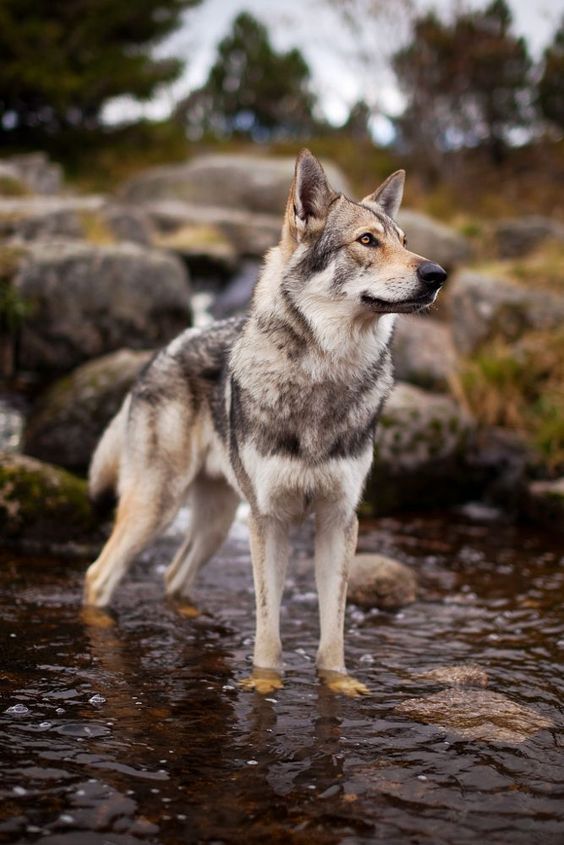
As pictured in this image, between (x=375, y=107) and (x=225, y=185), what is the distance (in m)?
6.58

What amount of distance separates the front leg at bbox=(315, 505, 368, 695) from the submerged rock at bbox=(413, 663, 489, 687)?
0.40m

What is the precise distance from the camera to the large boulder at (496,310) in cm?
1130

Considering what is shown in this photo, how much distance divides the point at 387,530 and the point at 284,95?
105 feet

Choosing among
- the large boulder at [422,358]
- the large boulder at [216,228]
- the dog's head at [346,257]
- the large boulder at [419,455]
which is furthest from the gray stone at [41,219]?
the dog's head at [346,257]

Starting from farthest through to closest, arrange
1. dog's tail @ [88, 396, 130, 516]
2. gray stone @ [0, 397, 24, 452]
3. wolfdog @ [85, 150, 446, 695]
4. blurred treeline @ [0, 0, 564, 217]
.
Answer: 1. blurred treeline @ [0, 0, 564, 217]
2. gray stone @ [0, 397, 24, 452]
3. dog's tail @ [88, 396, 130, 516]
4. wolfdog @ [85, 150, 446, 695]

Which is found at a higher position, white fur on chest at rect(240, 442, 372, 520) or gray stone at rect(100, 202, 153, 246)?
gray stone at rect(100, 202, 153, 246)

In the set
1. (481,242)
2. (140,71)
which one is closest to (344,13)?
(140,71)

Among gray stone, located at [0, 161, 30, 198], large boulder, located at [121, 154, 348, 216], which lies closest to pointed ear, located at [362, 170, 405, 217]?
gray stone, located at [0, 161, 30, 198]

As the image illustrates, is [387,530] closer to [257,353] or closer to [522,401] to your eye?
[522,401]

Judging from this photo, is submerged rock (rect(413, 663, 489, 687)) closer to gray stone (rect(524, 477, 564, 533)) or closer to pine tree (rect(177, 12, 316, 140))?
gray stone (rect(524, 477, 564, 533))

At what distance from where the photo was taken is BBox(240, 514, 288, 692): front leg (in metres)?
4.52

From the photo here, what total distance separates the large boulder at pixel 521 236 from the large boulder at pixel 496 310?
5.02 m

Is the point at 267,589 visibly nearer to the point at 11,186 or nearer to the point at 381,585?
the point at 381,585

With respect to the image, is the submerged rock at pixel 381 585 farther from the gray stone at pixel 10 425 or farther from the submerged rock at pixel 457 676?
the gray stone at pixel 10 425
